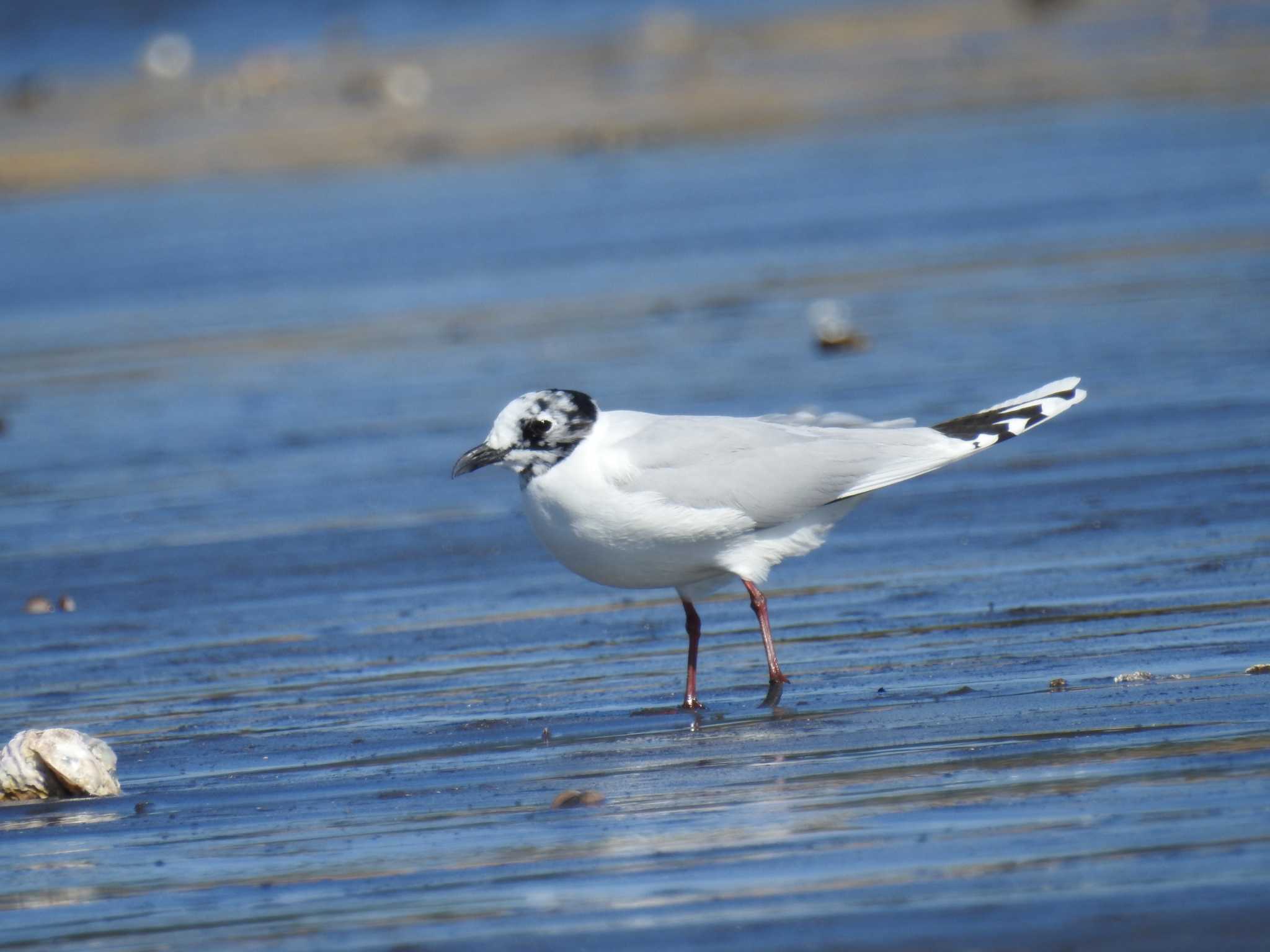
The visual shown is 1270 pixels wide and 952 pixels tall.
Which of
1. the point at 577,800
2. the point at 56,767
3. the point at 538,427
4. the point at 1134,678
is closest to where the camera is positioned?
the point at 577,800

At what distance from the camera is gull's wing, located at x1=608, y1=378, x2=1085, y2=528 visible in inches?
252

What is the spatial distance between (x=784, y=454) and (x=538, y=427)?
2.69 feet

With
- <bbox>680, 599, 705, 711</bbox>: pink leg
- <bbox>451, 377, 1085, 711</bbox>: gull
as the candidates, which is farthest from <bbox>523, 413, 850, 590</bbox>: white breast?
<bbox>680, 599, 705, 711</bbox>: pink leg

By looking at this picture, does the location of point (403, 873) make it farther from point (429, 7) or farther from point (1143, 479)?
point (429, 7)

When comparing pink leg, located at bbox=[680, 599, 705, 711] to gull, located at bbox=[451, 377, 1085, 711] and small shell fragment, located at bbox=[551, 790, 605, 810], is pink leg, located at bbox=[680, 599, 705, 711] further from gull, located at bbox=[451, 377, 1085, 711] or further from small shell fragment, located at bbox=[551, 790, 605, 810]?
small shell fragment, located at bbox=[551, 790, 605, 810]

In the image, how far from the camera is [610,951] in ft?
13.3

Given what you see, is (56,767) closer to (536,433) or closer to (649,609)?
(536,433)

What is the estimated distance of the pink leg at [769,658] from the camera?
614 centimetres

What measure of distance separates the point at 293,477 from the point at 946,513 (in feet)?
11.0

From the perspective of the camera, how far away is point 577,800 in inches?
203

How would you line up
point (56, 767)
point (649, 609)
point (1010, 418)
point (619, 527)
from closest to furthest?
1. point (56, 767)
2. point (619, 527)
3. point (1010, 418)
4. point (649, 609)

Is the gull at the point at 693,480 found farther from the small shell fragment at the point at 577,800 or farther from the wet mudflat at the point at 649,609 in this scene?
the small shell fragment at the point at 577,800

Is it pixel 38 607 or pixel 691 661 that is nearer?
→ pixel 691 661

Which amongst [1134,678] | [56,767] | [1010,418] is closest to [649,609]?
[1010,418]
